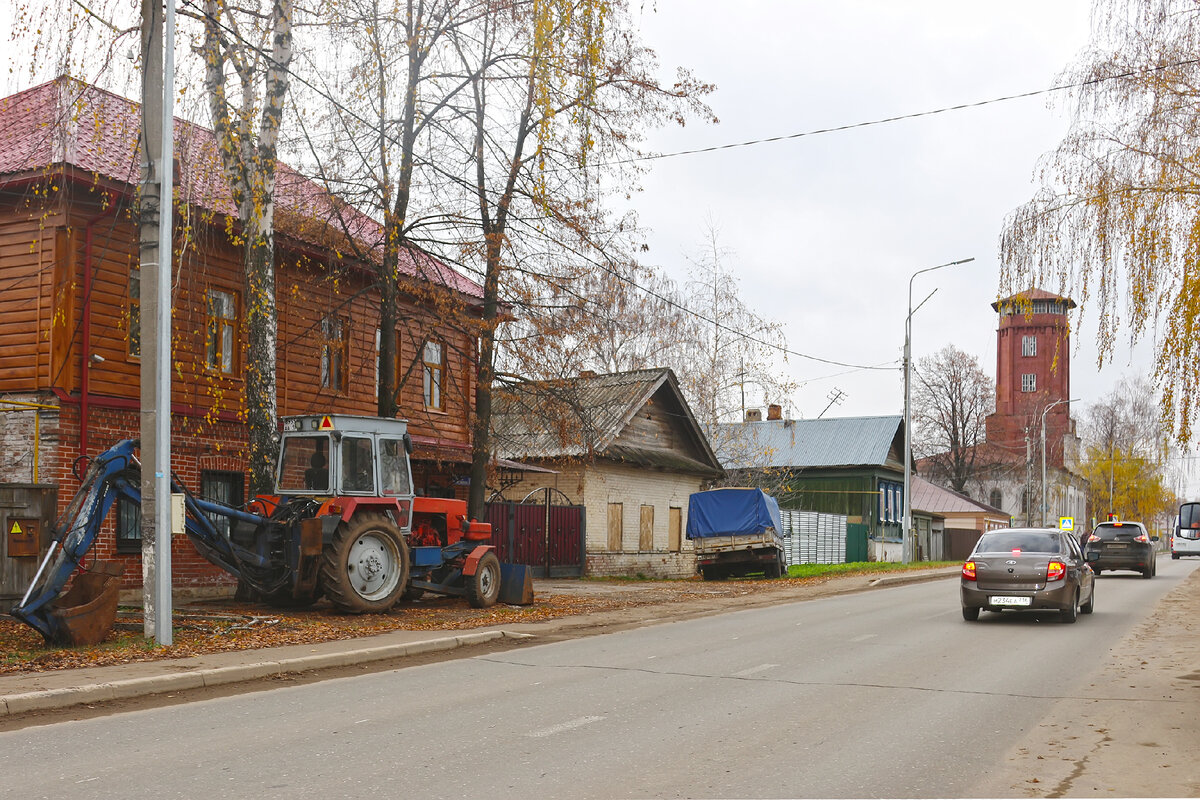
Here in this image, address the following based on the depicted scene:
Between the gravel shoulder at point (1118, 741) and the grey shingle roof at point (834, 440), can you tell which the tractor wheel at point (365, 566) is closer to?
the gravel shoulder at point (1118, 741)

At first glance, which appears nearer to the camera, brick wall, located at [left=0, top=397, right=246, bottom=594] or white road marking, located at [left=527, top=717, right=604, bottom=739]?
white road marking, located at [left=527, top=717, right=604, bottom=739]

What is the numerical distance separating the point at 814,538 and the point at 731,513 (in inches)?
545

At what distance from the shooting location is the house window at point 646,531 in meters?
35.4

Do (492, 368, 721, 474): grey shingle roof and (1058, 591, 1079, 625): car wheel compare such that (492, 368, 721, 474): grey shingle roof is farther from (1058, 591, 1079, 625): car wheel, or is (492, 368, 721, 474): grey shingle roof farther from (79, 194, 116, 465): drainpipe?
(1058, 591, 1079, 625): car wheel

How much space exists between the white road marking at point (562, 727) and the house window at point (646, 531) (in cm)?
2660

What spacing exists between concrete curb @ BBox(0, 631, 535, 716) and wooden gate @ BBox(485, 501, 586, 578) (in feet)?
46.7

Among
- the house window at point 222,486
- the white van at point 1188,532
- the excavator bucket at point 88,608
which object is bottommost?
the white van at point 1188,532

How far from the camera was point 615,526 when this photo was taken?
111 feet

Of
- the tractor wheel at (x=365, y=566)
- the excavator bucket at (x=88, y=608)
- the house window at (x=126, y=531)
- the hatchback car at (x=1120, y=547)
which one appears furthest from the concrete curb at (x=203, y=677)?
the hatchback car at (x=1120, y=547)

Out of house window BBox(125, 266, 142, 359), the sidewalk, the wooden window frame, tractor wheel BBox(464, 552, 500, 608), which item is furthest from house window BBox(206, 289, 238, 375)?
the sidewalk

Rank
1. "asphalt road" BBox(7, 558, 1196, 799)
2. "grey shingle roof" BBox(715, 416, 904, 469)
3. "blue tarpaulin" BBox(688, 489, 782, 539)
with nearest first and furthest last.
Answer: "asphalt road" BBox(7, 558, 1196, 799) < "blue tarpaulin" BBox(688, 489, 782, 539) < "grey shingle roof" BBox(715, 416, 904, 469)

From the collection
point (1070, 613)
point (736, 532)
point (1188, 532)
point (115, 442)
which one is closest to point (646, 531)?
point (736, 532)

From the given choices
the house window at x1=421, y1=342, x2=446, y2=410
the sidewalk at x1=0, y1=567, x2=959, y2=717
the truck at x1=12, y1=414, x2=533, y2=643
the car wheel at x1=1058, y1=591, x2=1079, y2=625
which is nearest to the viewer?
the sidewalk at x1=0, y1=567, x2=959, y2=717

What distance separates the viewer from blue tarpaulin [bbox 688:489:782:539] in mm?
31922
